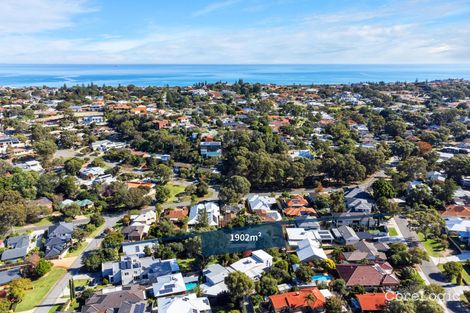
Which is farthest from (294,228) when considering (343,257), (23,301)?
(23,301)

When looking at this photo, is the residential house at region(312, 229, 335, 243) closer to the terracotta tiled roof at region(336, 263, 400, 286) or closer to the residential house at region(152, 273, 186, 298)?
the terracotta tiled roof at region(336, 263, 400, 286)

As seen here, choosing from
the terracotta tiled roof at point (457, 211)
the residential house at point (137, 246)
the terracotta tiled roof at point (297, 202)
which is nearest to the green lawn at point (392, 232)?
the terracotta tiled roof at point (457, 211)

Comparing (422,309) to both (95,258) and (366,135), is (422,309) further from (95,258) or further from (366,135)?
(366,135)

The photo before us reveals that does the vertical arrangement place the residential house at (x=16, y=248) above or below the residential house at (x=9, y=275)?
above

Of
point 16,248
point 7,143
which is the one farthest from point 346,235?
point 7,143

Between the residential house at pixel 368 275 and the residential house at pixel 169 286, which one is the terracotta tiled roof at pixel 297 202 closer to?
the residential house at pixel 368 275

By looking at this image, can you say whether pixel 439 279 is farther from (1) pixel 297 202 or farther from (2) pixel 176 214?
(2) pixel 176 214
